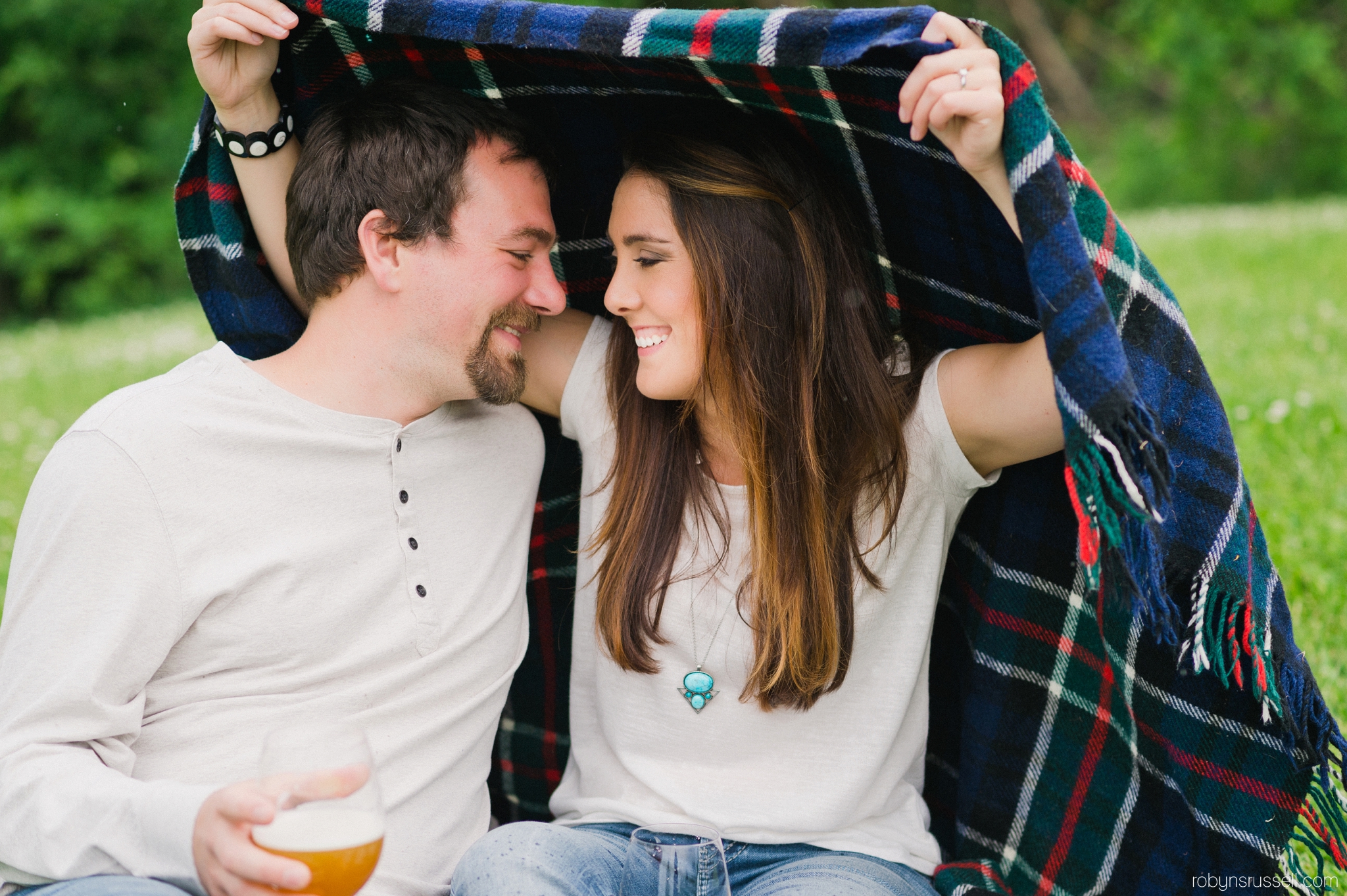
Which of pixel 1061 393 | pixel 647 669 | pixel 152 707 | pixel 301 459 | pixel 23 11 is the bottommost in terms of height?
pixel 152 707

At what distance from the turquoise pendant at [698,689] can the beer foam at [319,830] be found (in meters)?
0.95

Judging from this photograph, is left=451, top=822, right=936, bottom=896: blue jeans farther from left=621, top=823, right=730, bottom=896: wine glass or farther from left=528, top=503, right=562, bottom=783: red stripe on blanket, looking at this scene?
left=528, top=503, right=562, bottom=783: red stripe on blanket

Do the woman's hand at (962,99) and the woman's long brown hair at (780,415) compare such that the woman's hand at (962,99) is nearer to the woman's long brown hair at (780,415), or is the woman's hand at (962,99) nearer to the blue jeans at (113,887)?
the woman's long brown hair at (780,415)

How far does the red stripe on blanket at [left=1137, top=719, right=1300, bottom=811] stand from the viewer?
78.7 inches

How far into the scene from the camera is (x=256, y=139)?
2.43m

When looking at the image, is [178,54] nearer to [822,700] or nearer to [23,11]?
→ [23,11]

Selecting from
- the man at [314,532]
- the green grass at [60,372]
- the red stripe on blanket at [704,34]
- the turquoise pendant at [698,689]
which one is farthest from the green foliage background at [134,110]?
the red stripe on blanket at [704,34]

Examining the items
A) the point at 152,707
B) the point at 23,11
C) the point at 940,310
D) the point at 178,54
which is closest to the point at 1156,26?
the point at 178,54

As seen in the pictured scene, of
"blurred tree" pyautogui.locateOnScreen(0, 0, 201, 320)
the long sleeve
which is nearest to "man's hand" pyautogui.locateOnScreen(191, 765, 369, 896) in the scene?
the long sleeve

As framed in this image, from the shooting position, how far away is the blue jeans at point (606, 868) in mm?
1973

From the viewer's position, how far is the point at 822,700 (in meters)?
2.27

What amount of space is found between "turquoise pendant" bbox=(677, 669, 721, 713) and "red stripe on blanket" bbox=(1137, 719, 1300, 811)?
0.80 meters

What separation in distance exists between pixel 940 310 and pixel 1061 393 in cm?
62

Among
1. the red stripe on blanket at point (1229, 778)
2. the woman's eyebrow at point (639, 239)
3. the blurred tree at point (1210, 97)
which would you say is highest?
the blurred tree at point (1210, 97)
